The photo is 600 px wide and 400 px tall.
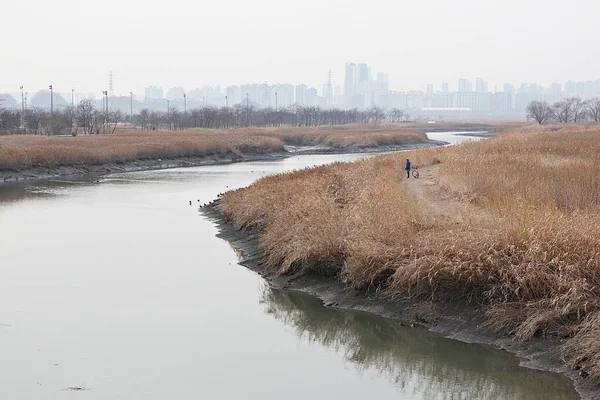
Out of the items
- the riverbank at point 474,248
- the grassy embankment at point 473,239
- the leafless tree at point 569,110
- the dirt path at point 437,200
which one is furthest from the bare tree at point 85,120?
the leafless tree at point 569,110

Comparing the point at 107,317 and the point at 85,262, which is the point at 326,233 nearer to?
the point at 107,317

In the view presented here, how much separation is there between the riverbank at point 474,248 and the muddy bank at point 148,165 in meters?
25.2

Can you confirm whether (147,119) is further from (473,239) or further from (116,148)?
(473,239)

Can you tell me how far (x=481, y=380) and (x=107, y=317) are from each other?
7148 millimetres

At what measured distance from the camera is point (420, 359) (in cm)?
1278

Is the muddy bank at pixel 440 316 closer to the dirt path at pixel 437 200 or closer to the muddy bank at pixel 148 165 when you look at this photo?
the dirt path at pixel 437 200

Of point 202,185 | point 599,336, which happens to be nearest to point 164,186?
point 202,185

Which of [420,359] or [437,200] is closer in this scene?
[420,359]

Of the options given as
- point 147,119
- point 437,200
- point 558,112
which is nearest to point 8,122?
point 147,119

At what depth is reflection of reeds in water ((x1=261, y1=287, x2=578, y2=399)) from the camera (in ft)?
37.3

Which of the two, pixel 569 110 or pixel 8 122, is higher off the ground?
pixel 569 110

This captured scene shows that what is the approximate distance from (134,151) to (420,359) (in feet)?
147

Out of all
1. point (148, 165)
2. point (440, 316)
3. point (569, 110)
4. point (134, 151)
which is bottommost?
point (440, 316)

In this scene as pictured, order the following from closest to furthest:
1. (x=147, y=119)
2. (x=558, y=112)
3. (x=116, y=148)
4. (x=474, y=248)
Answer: (x=474, y=248), (x=116, y=148), (x=147, y=119), (x=558, y=112)
